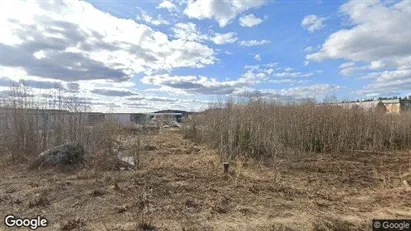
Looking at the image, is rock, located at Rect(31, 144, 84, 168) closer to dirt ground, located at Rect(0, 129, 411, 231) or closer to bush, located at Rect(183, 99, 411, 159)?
dirt ground, located at Rect(0, 129, 411, 231)

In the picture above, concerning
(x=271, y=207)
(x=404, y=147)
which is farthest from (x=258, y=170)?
(x=404, y=147)

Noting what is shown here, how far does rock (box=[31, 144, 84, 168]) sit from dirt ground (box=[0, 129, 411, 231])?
0.56m

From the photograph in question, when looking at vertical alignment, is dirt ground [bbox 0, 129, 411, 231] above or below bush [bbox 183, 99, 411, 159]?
below

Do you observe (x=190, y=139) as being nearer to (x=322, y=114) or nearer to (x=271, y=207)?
(x=322, y=114)

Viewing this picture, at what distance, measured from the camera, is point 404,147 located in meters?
18.7

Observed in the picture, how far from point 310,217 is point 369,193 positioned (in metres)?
2.93

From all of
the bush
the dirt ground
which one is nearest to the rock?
the dirt ground

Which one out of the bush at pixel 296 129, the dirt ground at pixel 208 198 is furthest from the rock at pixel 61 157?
the bush at pixel 296 129

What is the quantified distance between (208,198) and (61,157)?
6158 mm

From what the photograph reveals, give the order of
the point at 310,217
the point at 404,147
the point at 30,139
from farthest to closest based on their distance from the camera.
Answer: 1. the point at 404,147
2. the point at 30,139
3. the point at 310,217

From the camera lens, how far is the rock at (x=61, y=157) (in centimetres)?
1020

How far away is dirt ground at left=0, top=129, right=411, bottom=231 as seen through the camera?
519 cm

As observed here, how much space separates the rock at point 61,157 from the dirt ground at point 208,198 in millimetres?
557

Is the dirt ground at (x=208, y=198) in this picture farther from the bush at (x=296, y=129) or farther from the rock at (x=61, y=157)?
the bush at (x=296, y=129)
